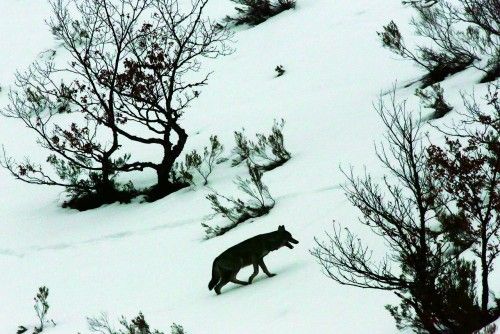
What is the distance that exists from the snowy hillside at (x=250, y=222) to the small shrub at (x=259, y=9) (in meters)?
0.42

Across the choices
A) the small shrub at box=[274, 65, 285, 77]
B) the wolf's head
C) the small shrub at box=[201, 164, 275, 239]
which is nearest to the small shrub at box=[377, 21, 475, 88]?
the small shrub at box=[274, 65, 285, 77]

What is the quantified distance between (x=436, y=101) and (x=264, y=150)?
116 inches

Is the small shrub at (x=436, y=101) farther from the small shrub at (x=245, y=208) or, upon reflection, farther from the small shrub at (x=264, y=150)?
the small shrub at (x=245, y=208)

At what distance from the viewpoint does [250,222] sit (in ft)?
26.0

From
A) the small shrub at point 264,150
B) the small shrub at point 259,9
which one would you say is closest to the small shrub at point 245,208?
the small shrub at point 264,150

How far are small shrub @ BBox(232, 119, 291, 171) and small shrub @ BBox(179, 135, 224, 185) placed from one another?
14.2 inches

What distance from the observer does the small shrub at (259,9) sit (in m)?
15.7

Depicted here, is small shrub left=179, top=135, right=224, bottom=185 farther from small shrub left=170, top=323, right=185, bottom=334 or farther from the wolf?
small shrub left=170, top=323, right=185, bottom=334

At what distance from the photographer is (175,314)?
5.98m

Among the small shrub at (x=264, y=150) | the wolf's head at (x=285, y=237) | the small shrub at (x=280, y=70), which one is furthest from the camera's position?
the small shrub at (x=280, y=70)

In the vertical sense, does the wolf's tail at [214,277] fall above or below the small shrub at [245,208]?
below

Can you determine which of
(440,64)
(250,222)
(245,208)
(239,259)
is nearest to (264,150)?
(245,208)

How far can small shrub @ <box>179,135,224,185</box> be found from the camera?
32.5ft

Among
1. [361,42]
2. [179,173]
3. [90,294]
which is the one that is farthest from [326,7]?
[90,294]
